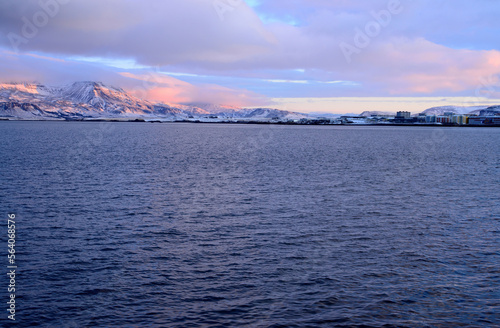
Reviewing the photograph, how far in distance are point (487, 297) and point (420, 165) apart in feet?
186

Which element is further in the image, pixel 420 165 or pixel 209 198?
pixel 420 165

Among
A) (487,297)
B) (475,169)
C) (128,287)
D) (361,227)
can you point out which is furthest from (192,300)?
(475,169)

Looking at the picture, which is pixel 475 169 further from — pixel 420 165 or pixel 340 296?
→ pixel 340 296

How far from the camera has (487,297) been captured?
18953 millimetres

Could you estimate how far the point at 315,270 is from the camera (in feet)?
71.8

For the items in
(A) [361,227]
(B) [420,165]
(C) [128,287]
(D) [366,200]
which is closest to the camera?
(C) [128,287]

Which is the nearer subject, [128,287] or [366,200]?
[128,287]

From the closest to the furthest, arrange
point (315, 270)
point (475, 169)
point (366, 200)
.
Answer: point (315, 270)
point (366, 200)
point (475, 169)

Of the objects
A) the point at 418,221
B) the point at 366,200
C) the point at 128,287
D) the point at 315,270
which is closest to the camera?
the point at 128,287

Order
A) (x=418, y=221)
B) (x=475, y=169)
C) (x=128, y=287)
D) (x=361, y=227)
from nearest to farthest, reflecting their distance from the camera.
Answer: (x=128, y=287) < (x=361, y=227) < (x=418, y=221) < (x=475, y=169)

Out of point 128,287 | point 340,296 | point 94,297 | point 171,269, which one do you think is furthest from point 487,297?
point 94,297

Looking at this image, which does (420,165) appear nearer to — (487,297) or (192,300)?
(487,297)

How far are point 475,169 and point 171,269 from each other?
198 ft

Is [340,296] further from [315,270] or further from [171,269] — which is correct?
[171,269]
